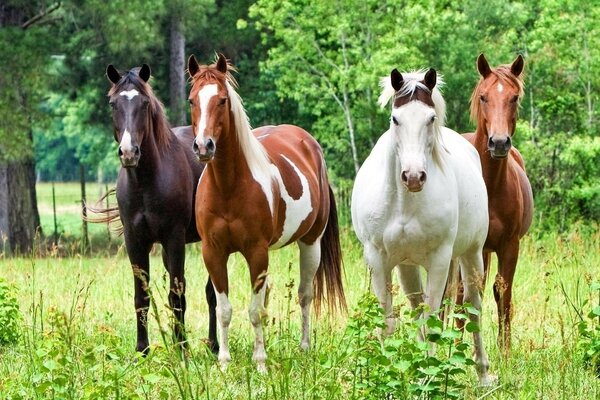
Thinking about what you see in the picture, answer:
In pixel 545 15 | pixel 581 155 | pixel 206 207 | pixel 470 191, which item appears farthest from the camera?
pixel 545 15

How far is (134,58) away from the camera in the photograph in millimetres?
19938

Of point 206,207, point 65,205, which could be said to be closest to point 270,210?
point 206,207

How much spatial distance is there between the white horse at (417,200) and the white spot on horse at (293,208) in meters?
0.94

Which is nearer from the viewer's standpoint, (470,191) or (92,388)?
(92,388)

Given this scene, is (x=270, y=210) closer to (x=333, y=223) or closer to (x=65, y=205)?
(x=333, y=223)

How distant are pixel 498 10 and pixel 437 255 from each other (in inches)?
485

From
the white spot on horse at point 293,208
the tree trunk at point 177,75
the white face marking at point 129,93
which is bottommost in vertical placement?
the white spot on horse at point 293,208

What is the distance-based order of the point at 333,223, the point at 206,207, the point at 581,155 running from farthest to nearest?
the point at 581,155 < the point at 333,223 < the point at 206,207

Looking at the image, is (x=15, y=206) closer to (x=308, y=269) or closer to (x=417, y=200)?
(x=308, y=269)

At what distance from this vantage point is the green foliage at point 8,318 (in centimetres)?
730

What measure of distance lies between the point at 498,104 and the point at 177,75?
15684 mm

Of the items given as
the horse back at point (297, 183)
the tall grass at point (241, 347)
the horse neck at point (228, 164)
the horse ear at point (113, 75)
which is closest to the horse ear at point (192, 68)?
the horse neck at point (228, 164)

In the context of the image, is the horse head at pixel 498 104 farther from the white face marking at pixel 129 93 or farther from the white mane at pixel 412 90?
the white face marking at pixel 129 93

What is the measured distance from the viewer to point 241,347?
722cm
